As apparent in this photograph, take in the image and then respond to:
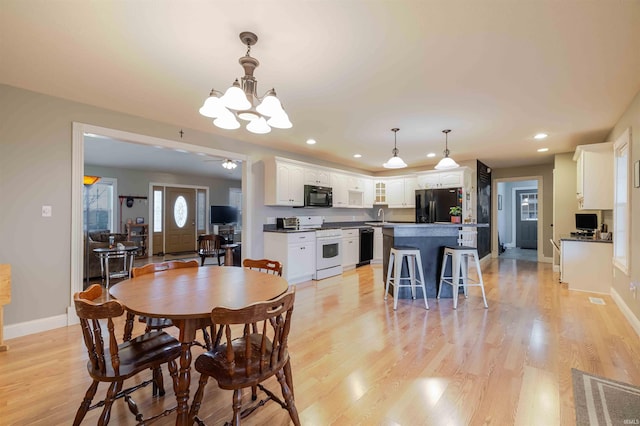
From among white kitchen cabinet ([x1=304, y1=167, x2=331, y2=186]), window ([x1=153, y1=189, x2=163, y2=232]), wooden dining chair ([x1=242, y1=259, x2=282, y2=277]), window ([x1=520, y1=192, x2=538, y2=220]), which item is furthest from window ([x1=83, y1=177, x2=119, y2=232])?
window ([x1=520, y1=192, x2=538, y2=220])

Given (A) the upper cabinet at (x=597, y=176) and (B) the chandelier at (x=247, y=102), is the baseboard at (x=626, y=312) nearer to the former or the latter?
(A) the upper cabinet at (x=597, y=176)

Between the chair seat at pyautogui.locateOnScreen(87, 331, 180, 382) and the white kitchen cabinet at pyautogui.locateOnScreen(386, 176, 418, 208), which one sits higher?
the white kitchen cabinet at pyautogui.locateOnScreen(386, 176, 418, 208)

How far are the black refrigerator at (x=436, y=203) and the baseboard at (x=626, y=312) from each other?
2.60 metres

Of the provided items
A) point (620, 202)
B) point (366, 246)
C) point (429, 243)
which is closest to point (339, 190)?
point (366, 246)

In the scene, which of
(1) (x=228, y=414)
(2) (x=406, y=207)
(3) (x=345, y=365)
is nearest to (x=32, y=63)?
(1) (x=228, y=414)

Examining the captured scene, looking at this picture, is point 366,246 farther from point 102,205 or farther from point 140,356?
point 102,205

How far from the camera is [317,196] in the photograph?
5.63 meters

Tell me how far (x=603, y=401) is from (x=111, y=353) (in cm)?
283

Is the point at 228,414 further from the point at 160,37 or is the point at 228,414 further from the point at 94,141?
the point at 94,141

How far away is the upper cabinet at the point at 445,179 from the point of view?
19.4 feet

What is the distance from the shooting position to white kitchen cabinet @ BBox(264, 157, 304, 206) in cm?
484

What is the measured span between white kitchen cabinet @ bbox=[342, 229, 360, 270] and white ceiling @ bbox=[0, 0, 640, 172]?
269cm

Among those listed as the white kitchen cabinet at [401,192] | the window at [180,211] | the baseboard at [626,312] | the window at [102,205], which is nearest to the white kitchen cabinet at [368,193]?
the white kitchen cabinet at [401,192]

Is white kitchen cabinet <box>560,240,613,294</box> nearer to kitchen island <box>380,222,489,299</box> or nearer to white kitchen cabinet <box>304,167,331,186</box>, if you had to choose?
kitchen island <box>380,222,489,299</box>
